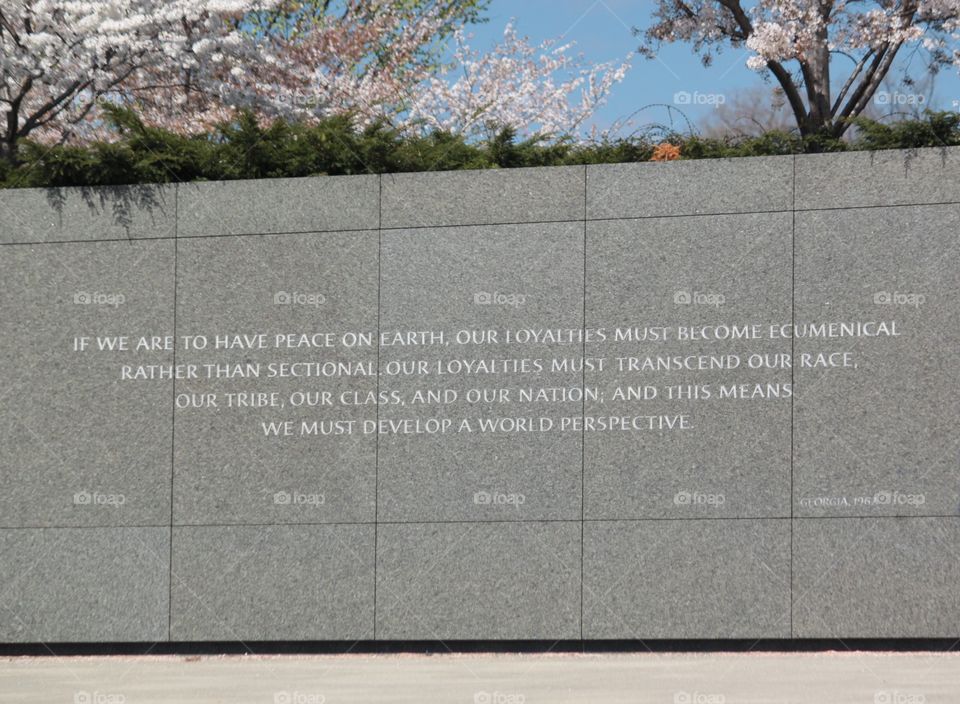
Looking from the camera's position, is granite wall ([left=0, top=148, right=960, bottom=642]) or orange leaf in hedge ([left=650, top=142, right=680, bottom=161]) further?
orange leaf in hedge ([left=650, top=142, right=680, bottom=161])

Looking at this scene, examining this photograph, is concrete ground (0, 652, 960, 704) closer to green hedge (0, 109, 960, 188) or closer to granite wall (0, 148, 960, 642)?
granite wall (0, 148, 960, 642)

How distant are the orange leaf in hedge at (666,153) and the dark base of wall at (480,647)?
3.87m

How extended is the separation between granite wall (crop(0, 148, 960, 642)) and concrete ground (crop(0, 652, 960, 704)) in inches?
11.3

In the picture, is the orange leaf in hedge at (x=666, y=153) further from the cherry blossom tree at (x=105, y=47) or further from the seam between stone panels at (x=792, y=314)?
the cherry blossom tree at (x=105, y=47)

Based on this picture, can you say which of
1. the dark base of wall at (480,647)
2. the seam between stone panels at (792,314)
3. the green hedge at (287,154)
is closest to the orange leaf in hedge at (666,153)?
the green hedge at (287,154)

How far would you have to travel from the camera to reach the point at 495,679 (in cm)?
887

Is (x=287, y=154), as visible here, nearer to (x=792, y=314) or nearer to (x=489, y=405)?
(x=489, y=405)

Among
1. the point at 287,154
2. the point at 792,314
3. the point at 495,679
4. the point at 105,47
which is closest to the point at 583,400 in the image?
the point at 792,314

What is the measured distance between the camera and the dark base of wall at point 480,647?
30.9ft

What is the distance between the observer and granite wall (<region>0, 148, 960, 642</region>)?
31.1 ft

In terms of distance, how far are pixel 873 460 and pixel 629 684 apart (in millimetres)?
2492

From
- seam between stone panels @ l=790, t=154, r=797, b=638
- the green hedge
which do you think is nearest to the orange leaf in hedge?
the green hedge

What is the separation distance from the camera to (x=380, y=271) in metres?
10.2

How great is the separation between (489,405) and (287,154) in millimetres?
2795
